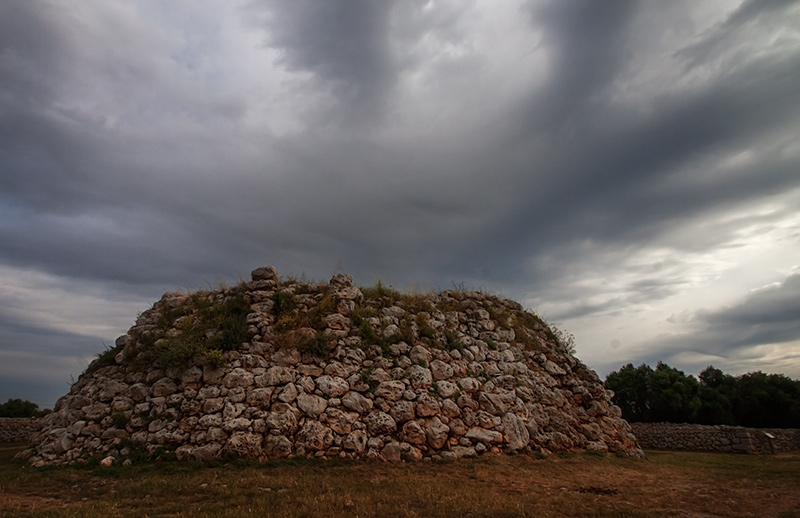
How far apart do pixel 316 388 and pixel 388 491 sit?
4.36 metres

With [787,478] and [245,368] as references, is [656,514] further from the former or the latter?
[245,368]

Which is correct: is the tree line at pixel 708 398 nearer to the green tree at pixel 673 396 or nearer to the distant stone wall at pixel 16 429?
the green tree at pixel 673 396

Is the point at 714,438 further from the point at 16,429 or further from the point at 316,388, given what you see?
the point at 16,429

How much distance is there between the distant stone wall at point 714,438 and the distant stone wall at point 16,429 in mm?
33258

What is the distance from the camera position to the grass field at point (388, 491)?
25.3ft

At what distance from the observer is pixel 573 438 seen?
14703 millimetres

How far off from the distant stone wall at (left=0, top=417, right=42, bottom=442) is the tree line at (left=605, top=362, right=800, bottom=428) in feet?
119

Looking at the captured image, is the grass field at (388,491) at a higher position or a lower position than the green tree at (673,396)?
lower

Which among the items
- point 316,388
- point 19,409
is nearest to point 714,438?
point 316,388

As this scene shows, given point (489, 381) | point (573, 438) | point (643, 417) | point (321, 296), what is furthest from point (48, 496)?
point (643, 417)

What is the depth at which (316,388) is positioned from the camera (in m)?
12.6

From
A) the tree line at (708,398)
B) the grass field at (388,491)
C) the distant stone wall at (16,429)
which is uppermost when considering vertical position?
the tree line at (708,398)

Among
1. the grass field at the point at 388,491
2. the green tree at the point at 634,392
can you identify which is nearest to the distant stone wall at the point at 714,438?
the green tree at the point at 634,392

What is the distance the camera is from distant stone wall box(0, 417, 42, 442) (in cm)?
2239
